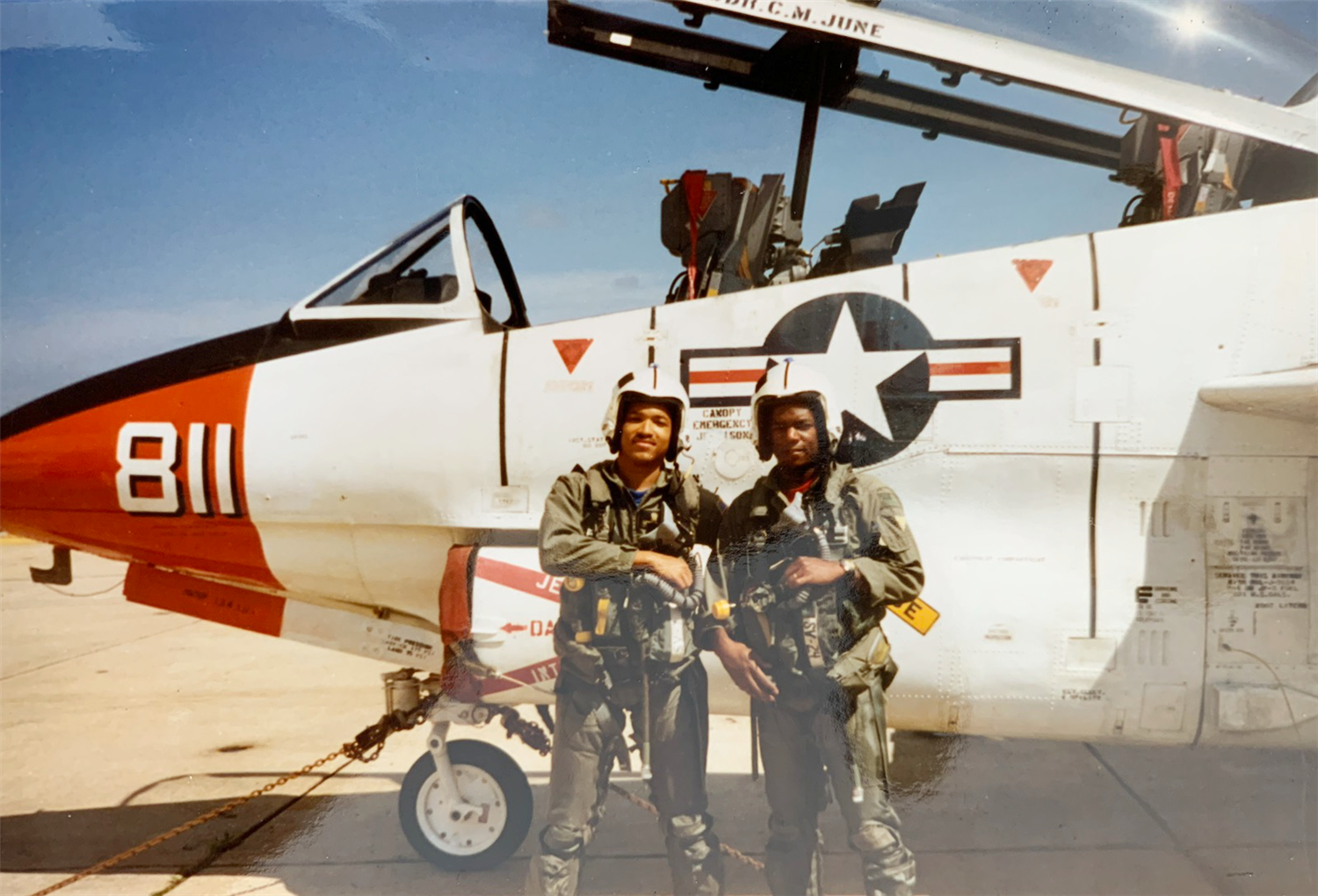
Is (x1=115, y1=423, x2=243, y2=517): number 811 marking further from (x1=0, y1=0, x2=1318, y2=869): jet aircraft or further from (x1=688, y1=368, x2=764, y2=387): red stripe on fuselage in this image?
(x1=688, y1=368, x2=764, y2=387): red stripe on fuselage

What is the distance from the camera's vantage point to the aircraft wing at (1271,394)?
249cm

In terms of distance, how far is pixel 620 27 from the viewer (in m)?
3.05

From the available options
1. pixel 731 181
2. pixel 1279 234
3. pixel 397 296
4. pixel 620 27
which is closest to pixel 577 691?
pixel 397 296

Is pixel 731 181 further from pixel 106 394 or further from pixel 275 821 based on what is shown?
pixel 275 821

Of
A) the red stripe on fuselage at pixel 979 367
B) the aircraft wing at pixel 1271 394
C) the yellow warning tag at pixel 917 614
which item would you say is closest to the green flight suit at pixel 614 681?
the yellow warning tag at pixel 917 614

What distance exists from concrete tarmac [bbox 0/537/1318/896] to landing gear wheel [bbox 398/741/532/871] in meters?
0.08

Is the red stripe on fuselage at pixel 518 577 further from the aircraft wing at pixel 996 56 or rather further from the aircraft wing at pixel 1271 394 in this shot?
the aircraft wing at pixel 1271 394

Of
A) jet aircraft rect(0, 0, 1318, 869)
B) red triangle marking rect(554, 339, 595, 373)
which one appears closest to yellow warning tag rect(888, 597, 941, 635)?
jet aircraft rect(0, 0, 1318, 869)

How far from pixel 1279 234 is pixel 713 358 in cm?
191

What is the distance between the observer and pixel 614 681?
8.82 ft

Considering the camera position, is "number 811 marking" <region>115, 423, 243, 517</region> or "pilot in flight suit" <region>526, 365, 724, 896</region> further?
"number 811 marking" <region>115, 423, 243, 517</region>

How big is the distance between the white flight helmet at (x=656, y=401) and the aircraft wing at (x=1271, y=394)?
170 centimetres

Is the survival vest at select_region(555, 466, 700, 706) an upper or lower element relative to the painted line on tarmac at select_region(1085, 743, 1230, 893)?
upper

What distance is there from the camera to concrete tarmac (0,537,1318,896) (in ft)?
→ 10.2
